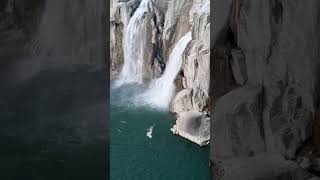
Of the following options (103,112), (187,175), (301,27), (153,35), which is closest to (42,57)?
(103,112)

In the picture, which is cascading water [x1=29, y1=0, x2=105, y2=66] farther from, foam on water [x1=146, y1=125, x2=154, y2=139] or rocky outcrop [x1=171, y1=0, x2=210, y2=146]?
rocky outcrop [x1=171, y1=0, x2=210, y2=146]

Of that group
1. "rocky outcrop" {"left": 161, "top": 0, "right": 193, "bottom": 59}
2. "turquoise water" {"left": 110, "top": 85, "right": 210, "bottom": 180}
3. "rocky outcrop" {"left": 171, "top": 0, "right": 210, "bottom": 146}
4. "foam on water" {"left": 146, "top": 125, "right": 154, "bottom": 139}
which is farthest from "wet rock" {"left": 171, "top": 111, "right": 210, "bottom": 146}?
"rocky outcrop" {"left": 161, "top": 0, "right": 193, "bottom": 59}

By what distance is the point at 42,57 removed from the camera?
6.13ft

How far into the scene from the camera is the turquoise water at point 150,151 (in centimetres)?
600

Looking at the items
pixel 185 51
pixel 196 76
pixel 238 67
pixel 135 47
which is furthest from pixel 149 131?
pixel 238 67

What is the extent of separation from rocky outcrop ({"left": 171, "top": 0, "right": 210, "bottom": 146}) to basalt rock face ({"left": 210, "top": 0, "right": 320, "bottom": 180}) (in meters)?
5.36

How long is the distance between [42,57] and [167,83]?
789cm

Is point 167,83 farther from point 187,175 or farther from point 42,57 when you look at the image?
point 42,57

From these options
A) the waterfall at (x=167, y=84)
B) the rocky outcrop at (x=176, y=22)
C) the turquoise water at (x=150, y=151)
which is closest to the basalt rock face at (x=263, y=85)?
the turquoise water at (x=150, y=151)

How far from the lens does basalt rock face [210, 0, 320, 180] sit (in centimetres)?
189

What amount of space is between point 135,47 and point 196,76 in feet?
9.07

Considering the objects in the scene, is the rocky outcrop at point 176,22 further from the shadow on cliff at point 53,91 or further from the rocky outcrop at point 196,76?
the shadow on cliff at point 53,91

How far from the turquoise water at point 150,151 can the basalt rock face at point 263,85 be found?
3681 mm

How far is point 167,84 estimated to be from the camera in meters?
9.71
